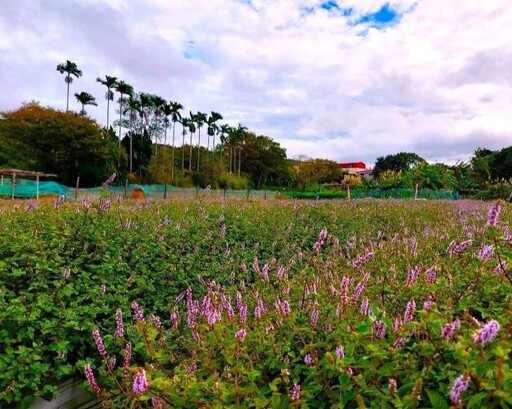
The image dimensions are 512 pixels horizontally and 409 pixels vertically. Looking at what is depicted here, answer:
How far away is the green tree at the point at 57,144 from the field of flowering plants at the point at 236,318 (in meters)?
39.4

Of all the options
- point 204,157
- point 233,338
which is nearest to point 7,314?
point 233,338

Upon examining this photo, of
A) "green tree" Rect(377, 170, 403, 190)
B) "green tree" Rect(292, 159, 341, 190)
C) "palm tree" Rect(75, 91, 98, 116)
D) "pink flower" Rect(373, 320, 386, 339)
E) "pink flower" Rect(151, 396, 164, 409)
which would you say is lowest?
"pink flower" Rect(151, 396, 164, 409)

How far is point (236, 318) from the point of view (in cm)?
251

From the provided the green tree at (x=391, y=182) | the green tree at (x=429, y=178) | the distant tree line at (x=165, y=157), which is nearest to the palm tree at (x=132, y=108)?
the distant tree line at (x=165, y=157)

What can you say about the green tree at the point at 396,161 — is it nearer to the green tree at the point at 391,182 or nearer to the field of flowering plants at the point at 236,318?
the green tree at the point at 391,182

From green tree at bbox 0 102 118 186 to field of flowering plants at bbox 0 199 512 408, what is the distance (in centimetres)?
3940

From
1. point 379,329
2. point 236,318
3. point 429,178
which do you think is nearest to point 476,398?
point 379,329

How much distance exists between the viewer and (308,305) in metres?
2.56

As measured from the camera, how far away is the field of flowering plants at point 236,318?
154cm

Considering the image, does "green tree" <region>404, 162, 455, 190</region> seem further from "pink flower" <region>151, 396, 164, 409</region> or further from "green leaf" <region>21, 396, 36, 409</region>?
"pink flower" <region>151, 396, 164, 409</region>

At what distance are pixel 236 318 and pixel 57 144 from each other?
148 ft

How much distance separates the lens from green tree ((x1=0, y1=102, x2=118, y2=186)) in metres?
42.4

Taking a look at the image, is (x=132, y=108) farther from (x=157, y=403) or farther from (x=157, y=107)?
(x=157, y=403)

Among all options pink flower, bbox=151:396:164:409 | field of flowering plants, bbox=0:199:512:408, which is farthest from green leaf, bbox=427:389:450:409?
pink flower, bbox=151:396:164:409
